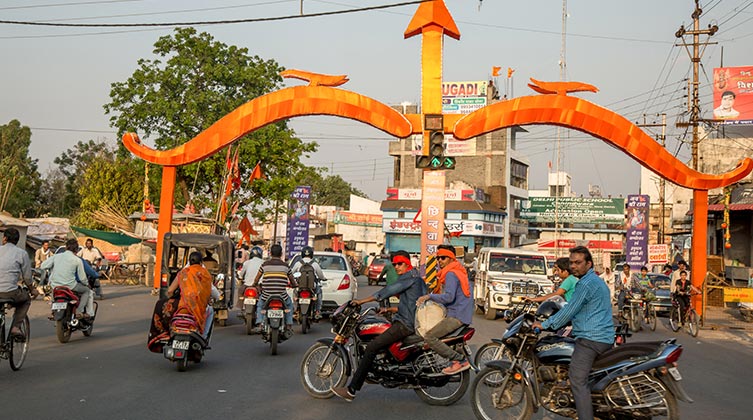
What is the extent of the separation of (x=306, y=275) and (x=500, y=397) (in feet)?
28.2

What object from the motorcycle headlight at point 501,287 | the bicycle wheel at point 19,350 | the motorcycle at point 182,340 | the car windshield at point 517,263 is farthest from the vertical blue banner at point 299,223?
the bicycle wheel at point 19,350

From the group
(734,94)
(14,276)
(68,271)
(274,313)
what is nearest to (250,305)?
(274,313)

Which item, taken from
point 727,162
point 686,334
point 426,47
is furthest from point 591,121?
point 727,162

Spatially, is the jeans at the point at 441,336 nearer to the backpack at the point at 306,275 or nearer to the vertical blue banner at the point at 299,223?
the backpack at the point at 306,275

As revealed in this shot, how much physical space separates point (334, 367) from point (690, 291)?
1524 centimetres

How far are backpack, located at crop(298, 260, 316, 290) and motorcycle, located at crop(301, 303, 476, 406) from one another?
21.8 feet

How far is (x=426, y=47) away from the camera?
2153cm

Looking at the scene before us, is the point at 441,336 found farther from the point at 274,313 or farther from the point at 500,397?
the point at 274,313

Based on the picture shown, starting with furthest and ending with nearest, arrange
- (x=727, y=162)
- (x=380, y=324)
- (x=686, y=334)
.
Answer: (x=727, y=162) → (x=686, y=334) → (x=380, y=324)

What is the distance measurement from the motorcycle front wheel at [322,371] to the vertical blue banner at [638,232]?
28.6 metres

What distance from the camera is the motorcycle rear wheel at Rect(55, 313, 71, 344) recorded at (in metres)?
13.0

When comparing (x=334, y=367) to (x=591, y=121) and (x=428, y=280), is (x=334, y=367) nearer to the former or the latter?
Answer: (x=428, y=280)

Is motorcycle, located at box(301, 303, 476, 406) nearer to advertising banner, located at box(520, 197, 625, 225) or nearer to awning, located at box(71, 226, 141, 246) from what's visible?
awning, located at box(71, 226, 141, 246)

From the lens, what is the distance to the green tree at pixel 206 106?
4291cm
